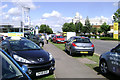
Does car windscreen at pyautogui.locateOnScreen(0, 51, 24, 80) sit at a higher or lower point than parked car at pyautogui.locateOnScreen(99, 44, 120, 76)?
higher

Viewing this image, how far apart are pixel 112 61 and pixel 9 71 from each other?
388cm

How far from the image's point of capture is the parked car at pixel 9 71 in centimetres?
250

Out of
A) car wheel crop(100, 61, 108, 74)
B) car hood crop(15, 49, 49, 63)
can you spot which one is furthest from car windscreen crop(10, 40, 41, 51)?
car wheel crop(100, 61, 108, 74)

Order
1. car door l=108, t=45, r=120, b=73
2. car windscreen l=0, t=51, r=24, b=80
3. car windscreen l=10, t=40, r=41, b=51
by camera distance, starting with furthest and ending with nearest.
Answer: car windscreen l=10, t=40, r=41, b=51
car door l=108, t=45, r=120, b=73
car windscreen l=0, t=51, r=24, b=80

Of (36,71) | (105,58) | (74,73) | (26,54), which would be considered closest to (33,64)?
(36,71)

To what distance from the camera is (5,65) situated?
9.31ft

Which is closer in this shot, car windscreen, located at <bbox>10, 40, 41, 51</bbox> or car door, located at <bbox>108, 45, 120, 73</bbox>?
car door, located at <bbox>108, 45, 120, 73</bbox>

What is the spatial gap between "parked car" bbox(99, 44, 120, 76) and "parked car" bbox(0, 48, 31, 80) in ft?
11.3

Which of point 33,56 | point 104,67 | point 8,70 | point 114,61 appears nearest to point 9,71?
point 8,70

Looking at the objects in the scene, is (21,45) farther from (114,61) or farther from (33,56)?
(114,61)

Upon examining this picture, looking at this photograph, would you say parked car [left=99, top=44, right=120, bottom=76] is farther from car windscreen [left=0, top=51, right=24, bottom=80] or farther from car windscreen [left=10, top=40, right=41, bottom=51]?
car windscreen [left=0, top=51, right=24, bottom=80]

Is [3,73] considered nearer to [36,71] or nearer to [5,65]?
Answer: [5,65]

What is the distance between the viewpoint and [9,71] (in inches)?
107

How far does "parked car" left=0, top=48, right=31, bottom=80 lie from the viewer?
250 centimetres
